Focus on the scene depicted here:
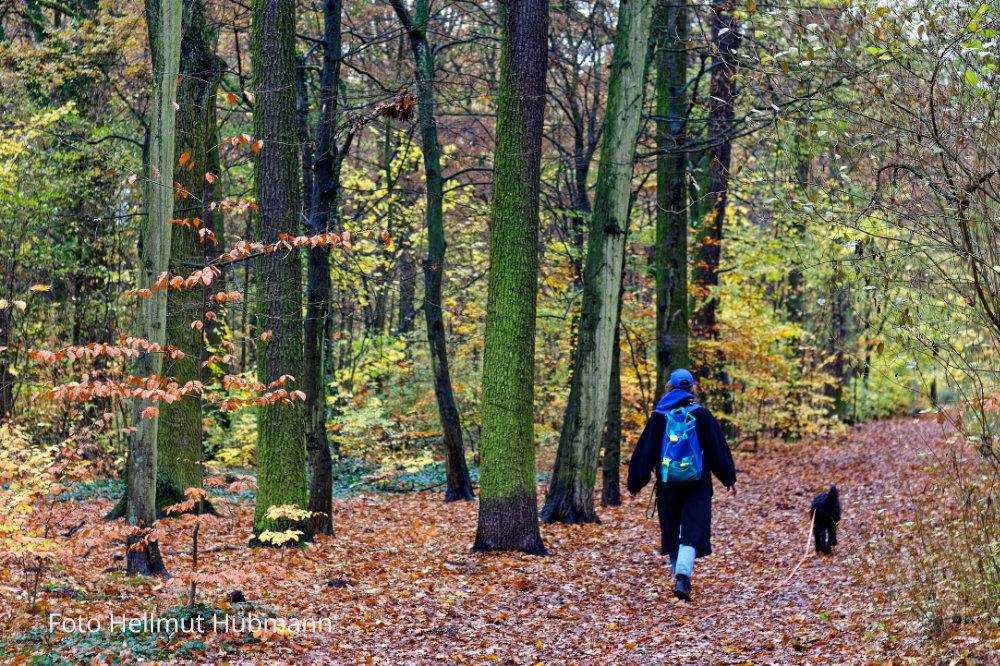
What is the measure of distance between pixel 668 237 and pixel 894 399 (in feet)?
62.4

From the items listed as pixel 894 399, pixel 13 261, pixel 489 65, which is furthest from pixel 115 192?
pixel 894 399

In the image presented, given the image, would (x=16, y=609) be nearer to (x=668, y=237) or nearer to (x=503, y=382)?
(x=503, y=382)

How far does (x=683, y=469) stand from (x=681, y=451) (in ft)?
0.52

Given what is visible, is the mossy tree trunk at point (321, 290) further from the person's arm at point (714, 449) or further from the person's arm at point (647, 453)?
the person's arm at point (714, 449)

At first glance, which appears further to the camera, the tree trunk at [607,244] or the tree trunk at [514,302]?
the tree trunk at [607,244]

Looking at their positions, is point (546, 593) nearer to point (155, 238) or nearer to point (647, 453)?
point (647, 453)

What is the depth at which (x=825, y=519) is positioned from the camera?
7484 mm

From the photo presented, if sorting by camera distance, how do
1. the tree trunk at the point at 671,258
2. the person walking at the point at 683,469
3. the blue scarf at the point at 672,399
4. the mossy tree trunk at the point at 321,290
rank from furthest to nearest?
the tree trunk at the point at 671,258, the mossy tree trunk at the point at 321,290, the blue scarf at the point at 672,399, the person walking at the point at 683,469

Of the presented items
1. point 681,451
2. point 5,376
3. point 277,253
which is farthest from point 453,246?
point 681,451

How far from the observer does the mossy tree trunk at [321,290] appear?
9852 millimetres

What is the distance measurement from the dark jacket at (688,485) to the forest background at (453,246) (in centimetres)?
156

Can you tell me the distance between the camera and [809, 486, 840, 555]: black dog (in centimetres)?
739

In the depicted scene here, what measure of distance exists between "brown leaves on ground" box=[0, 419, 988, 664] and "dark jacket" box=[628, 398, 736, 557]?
1.94ft

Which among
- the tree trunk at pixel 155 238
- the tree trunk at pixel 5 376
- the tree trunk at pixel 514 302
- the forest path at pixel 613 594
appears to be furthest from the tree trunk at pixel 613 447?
the tree trunk at pixel 5 376
